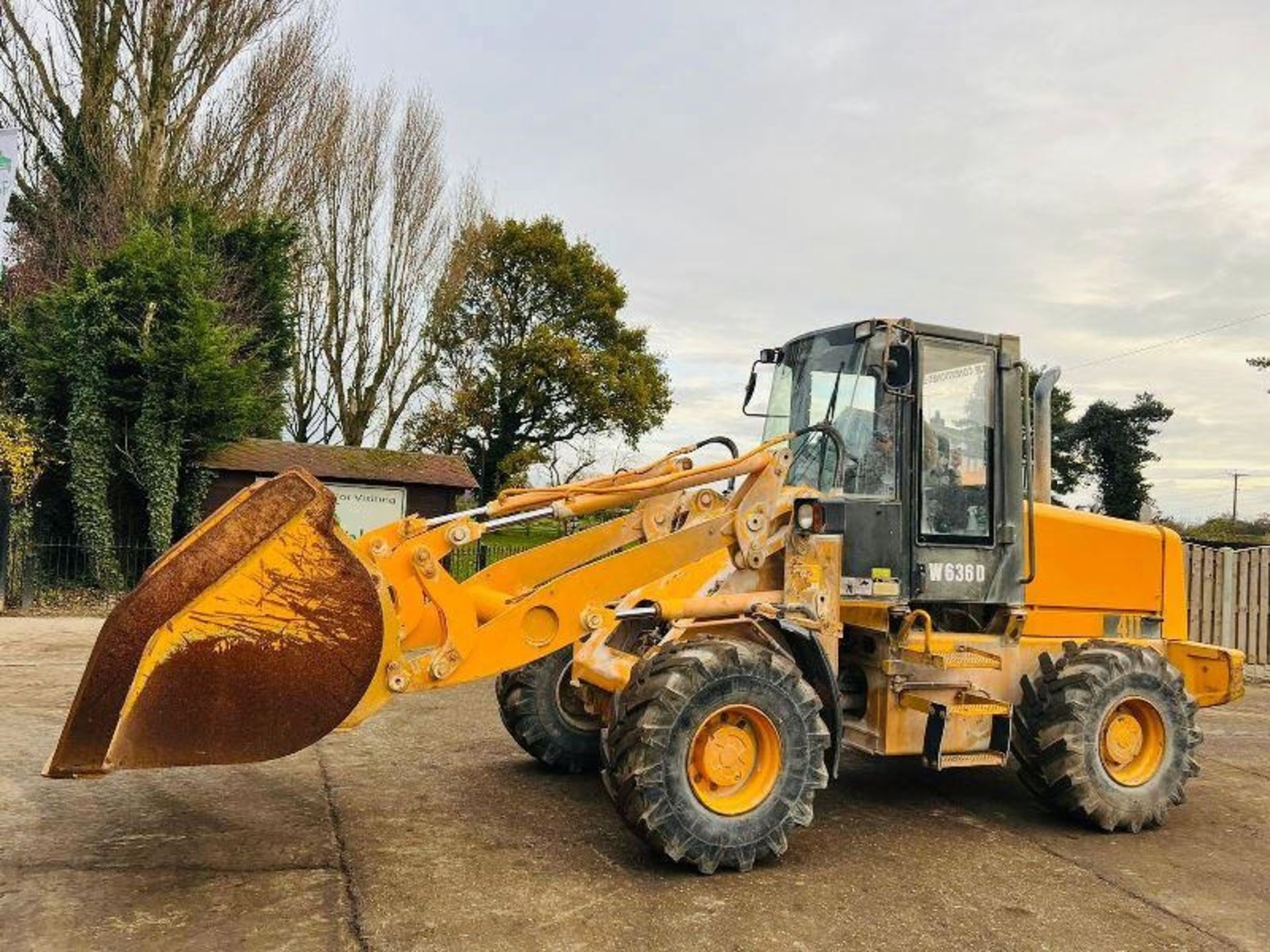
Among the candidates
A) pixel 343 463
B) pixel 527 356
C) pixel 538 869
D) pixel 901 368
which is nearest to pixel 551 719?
pixel 538 869

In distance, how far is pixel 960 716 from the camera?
19.1 ft

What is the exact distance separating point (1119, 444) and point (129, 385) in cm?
2254

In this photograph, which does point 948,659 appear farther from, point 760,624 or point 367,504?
point 367,504

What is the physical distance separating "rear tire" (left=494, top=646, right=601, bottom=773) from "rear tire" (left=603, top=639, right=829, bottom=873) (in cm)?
187

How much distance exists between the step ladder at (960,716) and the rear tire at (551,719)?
6.83ft

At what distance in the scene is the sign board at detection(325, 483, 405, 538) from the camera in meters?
19.2

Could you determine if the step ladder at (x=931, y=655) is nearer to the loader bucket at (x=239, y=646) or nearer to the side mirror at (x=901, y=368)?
the side mirror at (x=901, y=368)

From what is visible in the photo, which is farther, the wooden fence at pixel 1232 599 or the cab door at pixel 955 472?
the wooden fence at pixel 1232 599

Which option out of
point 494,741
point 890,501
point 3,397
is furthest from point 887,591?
point 3,397

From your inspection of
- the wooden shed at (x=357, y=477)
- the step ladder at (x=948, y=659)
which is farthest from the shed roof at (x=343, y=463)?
the step ladder at (x=948, y=659)

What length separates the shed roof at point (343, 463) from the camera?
1875 centimetres

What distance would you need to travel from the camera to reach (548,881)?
4773 millimetres

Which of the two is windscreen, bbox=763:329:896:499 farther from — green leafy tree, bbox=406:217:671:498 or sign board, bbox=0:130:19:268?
green leafy tree, bbox=406:217:671:498

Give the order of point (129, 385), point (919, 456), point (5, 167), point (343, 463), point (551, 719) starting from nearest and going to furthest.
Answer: point (919, 456)
point (551, 719)
point (5, 167)
point (129, 385)
point (343, 463)
